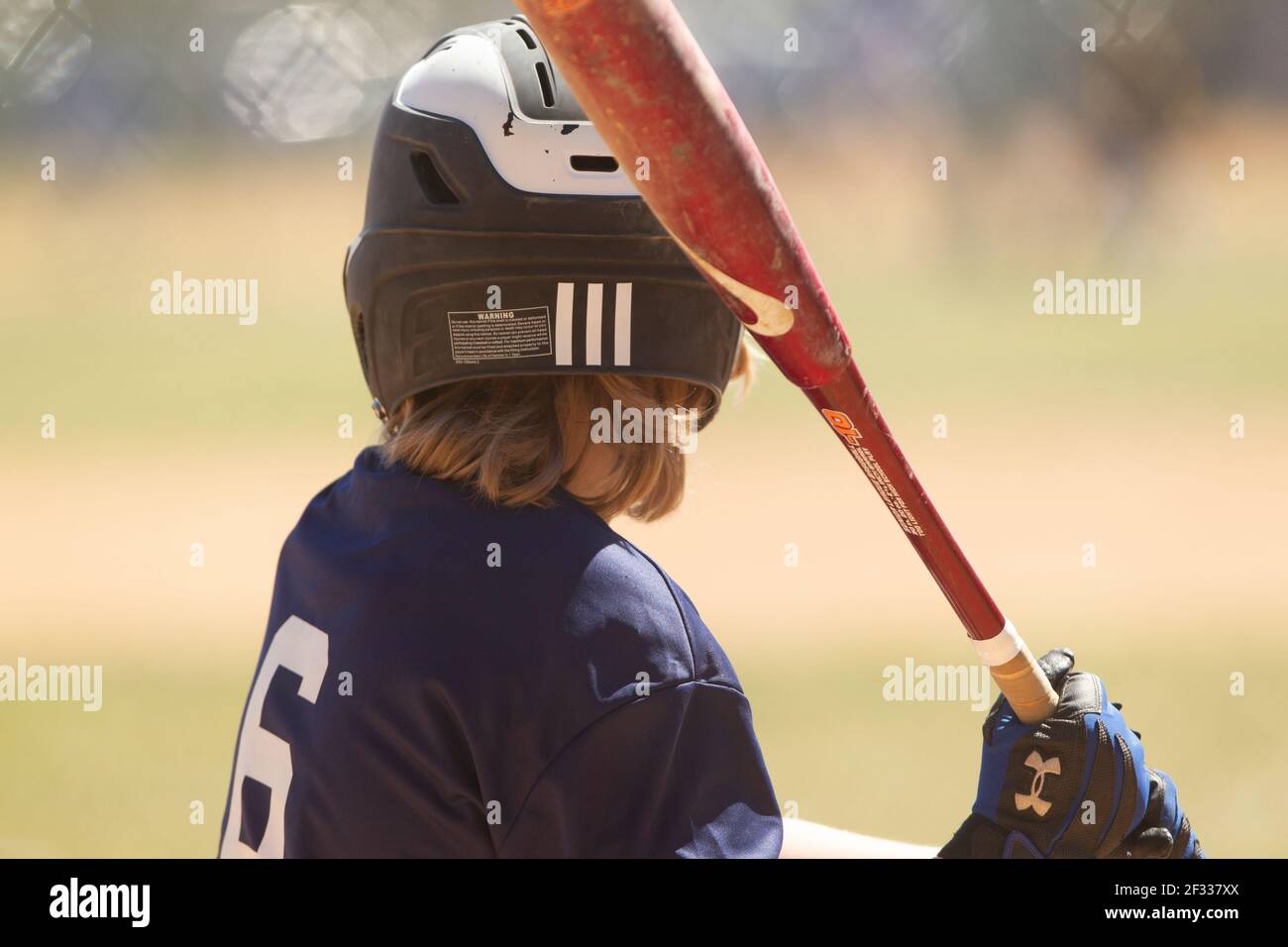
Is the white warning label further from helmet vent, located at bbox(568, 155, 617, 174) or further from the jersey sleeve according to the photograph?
the jersey sleeve

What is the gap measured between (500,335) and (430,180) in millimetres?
252

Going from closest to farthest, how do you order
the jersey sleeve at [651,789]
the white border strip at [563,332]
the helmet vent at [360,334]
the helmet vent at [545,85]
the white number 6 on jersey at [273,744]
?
the jersey sleeve at [651,789] → the white number 6 on jersey at [273,744] → the white border strip at [563,332] → the helmet vent at [545,85] → the helmet vent at [360,334]

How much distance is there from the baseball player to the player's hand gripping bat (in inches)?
5.0

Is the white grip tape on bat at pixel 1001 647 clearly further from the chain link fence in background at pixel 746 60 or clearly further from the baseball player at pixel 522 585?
the chain link fence in background at pixel 746 60

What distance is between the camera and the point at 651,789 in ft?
4.46

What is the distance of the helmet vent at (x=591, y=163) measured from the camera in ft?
5.43

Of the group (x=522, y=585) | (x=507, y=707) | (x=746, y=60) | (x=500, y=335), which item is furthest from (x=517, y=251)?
(x=746, y=60)

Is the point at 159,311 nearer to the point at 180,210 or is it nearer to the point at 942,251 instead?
the point at 180,210

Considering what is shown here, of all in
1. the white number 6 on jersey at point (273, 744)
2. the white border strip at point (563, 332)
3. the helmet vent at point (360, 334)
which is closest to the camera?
the white number 6 on jersey at point (273, 744)

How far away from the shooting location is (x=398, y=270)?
5.75ft

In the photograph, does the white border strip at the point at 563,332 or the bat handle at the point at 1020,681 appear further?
the bat handle at the point at 1020,681

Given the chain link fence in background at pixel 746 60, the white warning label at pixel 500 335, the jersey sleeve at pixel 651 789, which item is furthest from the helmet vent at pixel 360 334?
the chain link fence in background at pixel 746 60

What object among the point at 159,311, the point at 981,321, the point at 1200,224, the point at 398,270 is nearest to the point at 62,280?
the point at 159,311

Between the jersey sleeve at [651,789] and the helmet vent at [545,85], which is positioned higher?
the helmet vent at [545,85]
